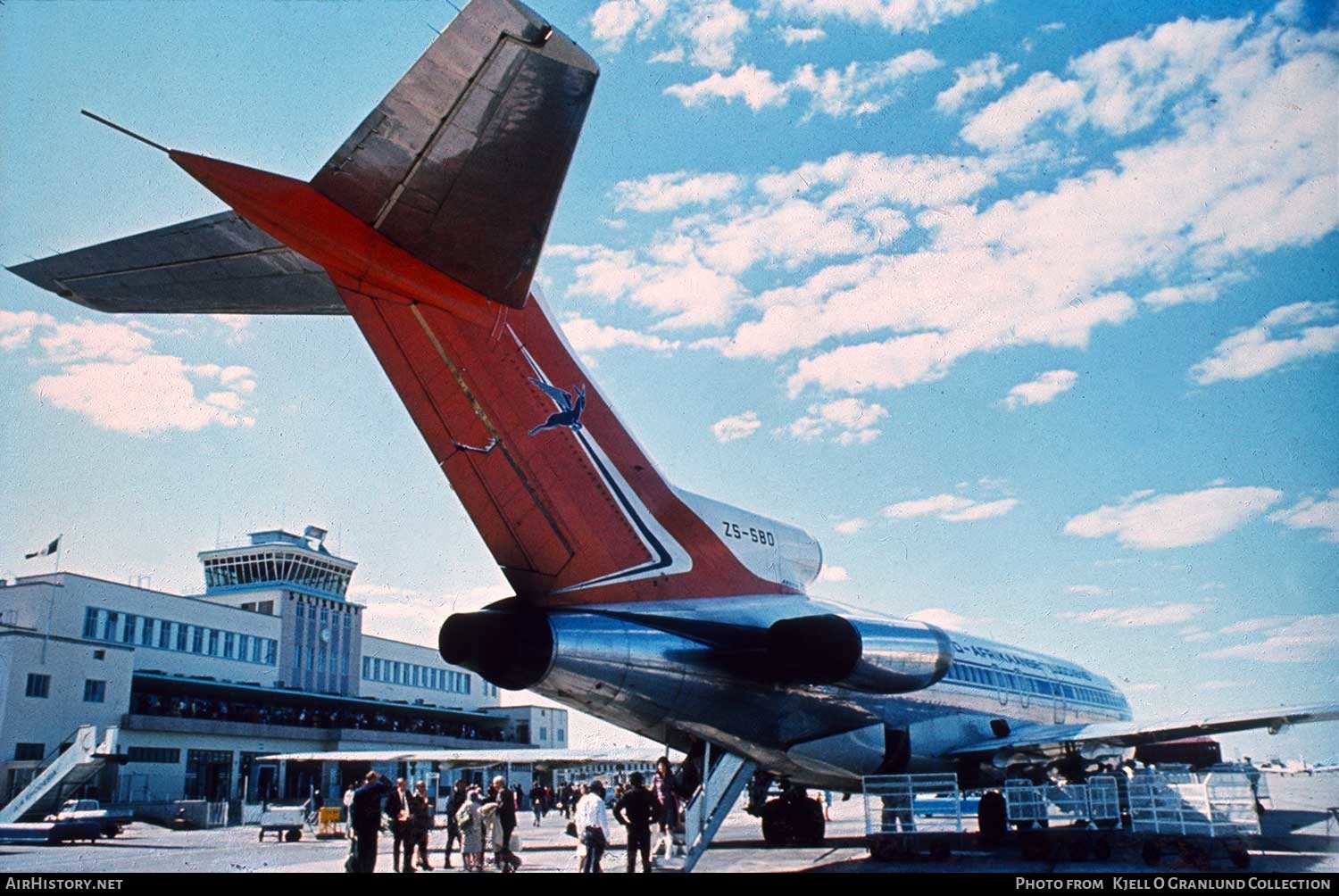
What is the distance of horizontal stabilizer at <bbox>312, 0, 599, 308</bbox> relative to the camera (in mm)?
4938

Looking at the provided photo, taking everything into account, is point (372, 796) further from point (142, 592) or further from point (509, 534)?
point (142, 592)

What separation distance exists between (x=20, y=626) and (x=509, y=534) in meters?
28.7

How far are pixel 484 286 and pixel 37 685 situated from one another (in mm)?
26302

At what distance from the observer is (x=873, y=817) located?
1123 centimetres

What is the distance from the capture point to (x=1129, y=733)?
1221 centimetres

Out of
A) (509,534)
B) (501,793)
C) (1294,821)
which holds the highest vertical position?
(509,534)

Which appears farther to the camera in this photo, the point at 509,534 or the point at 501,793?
the point at 501,793

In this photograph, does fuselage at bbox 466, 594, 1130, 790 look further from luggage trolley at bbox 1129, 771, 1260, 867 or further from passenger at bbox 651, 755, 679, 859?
luggage trolley at bbox 1129, 771, 1260, 867

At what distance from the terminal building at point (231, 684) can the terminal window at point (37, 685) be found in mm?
47

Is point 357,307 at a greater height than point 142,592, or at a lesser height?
lesser

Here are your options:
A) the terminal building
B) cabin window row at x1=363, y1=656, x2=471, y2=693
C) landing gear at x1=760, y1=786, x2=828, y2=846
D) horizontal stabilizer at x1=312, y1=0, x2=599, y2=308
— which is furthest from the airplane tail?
cabin window row at x1=363, y1=656, x2=471, y2=693

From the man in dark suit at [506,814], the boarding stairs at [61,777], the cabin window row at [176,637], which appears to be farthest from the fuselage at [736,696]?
the cabin window row at [176,637]

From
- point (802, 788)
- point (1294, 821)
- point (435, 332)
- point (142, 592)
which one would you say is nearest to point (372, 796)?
point (435, 332)

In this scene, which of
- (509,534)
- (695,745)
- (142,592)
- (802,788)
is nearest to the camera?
(509,534)
